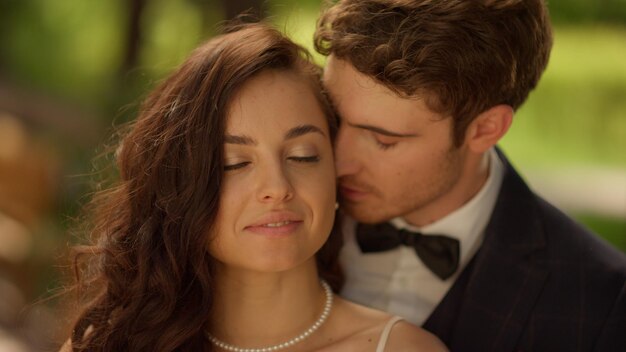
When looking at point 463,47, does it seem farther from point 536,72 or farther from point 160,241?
point 160,241

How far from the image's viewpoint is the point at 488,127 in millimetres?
3555

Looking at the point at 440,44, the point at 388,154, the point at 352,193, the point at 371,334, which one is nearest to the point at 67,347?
the point at 371,334

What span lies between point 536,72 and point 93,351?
186 cm

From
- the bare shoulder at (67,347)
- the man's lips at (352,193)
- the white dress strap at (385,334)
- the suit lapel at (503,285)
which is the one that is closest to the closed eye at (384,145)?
the man's lips at (352,193)

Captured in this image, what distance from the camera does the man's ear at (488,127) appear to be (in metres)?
3.53

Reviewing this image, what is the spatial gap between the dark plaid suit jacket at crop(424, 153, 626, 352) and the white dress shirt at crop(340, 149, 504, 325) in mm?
136

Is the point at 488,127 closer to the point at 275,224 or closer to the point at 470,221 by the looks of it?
the point at 470,221

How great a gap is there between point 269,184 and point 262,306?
1.42 ft

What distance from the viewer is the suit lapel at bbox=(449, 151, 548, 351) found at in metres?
3.30

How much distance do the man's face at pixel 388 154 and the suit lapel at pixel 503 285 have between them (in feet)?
0.84

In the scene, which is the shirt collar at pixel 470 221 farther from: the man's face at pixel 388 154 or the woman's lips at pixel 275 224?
the woman's lips at pixel 275 224

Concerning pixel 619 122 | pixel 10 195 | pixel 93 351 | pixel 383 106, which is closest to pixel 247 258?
pixel 93 351

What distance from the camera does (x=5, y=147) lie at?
22.8 feet

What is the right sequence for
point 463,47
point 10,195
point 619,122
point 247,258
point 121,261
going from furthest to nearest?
point 619,122
point 10,195
point 463,47
point 121,261
point 247,258
